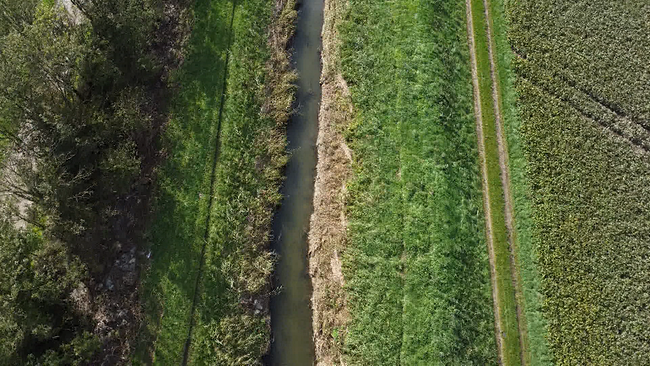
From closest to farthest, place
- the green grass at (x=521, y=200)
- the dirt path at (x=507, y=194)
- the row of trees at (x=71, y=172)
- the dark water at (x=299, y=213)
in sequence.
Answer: the row of trees at (x=71, y=172) < the green grass at (x=521, y=200) < the dirt path at (x=507, y=194) < the dark water at (x=299, y=213)

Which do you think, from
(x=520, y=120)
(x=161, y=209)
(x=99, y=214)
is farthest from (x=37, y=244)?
(x=520, y=120)

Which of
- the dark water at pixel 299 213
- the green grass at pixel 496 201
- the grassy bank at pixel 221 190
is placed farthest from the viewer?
the dark water at pixel 299 213

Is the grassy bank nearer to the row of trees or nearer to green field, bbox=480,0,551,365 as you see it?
the row of trees

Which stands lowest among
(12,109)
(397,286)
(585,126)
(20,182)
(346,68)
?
(397,286)

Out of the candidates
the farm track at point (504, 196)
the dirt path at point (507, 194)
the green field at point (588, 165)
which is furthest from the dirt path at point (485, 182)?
the green field at point (588, 165)

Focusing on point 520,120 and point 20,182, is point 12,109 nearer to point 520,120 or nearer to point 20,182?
point 20,182

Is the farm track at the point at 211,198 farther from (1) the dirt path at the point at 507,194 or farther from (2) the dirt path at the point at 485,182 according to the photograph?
(1) the dirt path at the point at 507,194

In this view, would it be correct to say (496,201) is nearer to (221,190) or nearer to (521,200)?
(521,200)

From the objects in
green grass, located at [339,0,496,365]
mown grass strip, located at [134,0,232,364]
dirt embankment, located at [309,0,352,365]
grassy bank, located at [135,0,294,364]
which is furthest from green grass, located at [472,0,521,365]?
Answer: mown grass strip, located at [134,0,232,364]
